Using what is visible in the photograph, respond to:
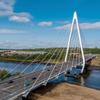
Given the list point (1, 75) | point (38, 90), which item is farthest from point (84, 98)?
point (1, 75)

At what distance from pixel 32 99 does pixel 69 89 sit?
1024cm

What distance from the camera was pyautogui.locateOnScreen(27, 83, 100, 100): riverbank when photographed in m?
36.5

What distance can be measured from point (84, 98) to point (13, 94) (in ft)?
44.0

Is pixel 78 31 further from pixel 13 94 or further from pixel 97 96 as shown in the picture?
pixel 13 94

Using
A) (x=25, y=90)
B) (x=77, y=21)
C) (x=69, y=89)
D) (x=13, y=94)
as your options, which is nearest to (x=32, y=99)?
(x=25, y=90)

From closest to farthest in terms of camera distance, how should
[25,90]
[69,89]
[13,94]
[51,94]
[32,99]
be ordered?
[13,94] → [25,90] → [32,99] → [51,94] → [69,89]

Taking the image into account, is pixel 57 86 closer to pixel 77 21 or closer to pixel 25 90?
pixel 25 90

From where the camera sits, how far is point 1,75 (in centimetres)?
5191

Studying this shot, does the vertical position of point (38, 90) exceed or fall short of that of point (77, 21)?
it falls short

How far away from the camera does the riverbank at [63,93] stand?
36500 millimetres

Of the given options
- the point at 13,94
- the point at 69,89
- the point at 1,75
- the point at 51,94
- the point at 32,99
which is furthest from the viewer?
the point at 1,75

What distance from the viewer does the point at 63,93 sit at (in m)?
39.8

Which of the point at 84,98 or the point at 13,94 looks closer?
the point at 13,94

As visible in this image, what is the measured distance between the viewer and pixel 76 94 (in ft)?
129
